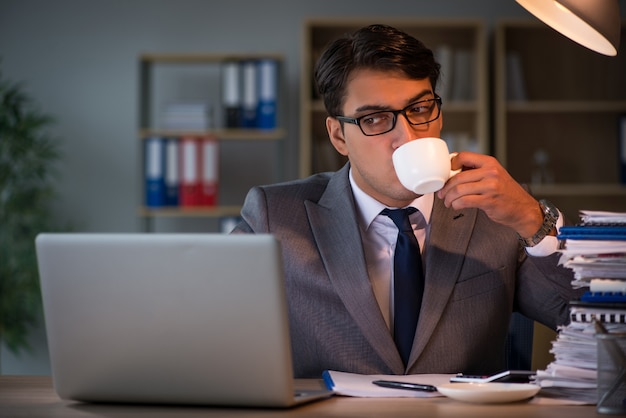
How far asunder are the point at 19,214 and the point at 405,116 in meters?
2.87

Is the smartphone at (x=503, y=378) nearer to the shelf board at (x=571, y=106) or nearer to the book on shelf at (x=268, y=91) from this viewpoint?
the book on shelf at (x=268, y=91)

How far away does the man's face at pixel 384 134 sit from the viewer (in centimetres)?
179

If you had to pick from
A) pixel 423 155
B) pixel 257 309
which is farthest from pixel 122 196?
pixel 257 309

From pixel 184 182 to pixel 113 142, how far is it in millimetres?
608

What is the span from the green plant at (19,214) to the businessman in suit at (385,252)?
247 cm

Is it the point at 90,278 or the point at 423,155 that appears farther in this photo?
the point at 423,155

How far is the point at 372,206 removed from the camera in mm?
1882

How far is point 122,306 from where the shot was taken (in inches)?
44.6

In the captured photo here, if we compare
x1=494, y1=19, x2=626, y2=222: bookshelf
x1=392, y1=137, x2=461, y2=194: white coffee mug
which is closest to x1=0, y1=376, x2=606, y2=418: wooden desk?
x1=392, y1=137, x2=461, y2=194: white coffee mug

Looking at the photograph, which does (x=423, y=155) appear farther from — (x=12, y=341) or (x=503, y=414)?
(x=12, y=341)

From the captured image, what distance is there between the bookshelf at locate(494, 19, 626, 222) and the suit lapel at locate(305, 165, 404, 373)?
265cm

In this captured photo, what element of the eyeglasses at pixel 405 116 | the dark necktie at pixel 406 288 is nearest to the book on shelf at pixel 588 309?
the dark necktie at pixel 406 288

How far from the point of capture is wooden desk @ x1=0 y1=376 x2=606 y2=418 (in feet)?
3.67

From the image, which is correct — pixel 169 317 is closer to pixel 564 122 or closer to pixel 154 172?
pixel 154 172
